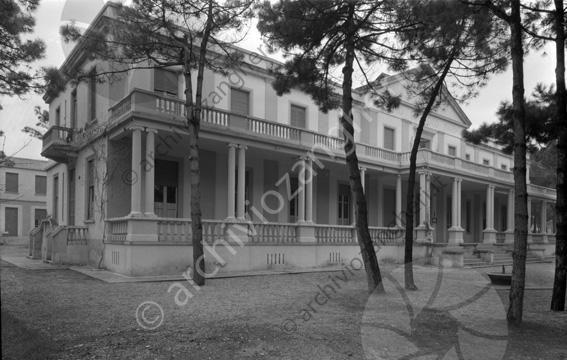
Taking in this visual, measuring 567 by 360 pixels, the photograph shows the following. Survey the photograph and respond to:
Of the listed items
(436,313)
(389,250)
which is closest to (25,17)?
(436,313)

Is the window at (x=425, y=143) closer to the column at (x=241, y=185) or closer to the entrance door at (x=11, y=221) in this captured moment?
the column at (x=241, y=185)

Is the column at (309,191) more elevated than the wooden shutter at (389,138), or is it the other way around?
the wooden shutter at (389,138)

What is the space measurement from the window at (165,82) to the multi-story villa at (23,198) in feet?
89.3

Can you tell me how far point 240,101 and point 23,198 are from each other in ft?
102

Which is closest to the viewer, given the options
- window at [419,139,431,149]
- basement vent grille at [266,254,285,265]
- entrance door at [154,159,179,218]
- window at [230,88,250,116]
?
basement vent grille at [266,254,285,265]

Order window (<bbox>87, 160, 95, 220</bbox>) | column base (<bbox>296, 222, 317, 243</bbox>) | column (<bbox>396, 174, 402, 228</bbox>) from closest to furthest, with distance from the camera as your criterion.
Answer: window (<bbox>87, 160, 95, 220</bbox>)
column base (<bbox>296, 222, 317, 243</bbox>)
column (<bbox>396, 174, 402, 228</bbox>)

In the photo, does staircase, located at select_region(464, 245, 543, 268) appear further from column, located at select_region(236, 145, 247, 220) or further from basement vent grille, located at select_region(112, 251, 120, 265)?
basement vent grille, located at select_region(112, 251, 120, 265)

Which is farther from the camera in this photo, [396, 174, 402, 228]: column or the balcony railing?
[396, 174, 402, 228]: column

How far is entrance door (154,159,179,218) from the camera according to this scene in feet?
51.2

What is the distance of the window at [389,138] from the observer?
A: 2465 cm

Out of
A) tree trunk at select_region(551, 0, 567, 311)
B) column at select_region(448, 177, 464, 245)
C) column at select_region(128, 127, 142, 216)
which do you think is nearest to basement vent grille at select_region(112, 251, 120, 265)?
column at select_region(128, 127, 142, 216)

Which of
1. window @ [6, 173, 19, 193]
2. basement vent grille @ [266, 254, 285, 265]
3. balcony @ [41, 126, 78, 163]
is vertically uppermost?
balcony @ [41, 126, 78, 163]

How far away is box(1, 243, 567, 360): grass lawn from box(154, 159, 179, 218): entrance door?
5.33 m

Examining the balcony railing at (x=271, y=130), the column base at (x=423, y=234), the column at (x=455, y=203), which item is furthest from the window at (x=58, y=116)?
the column at (x=455, y=203)
